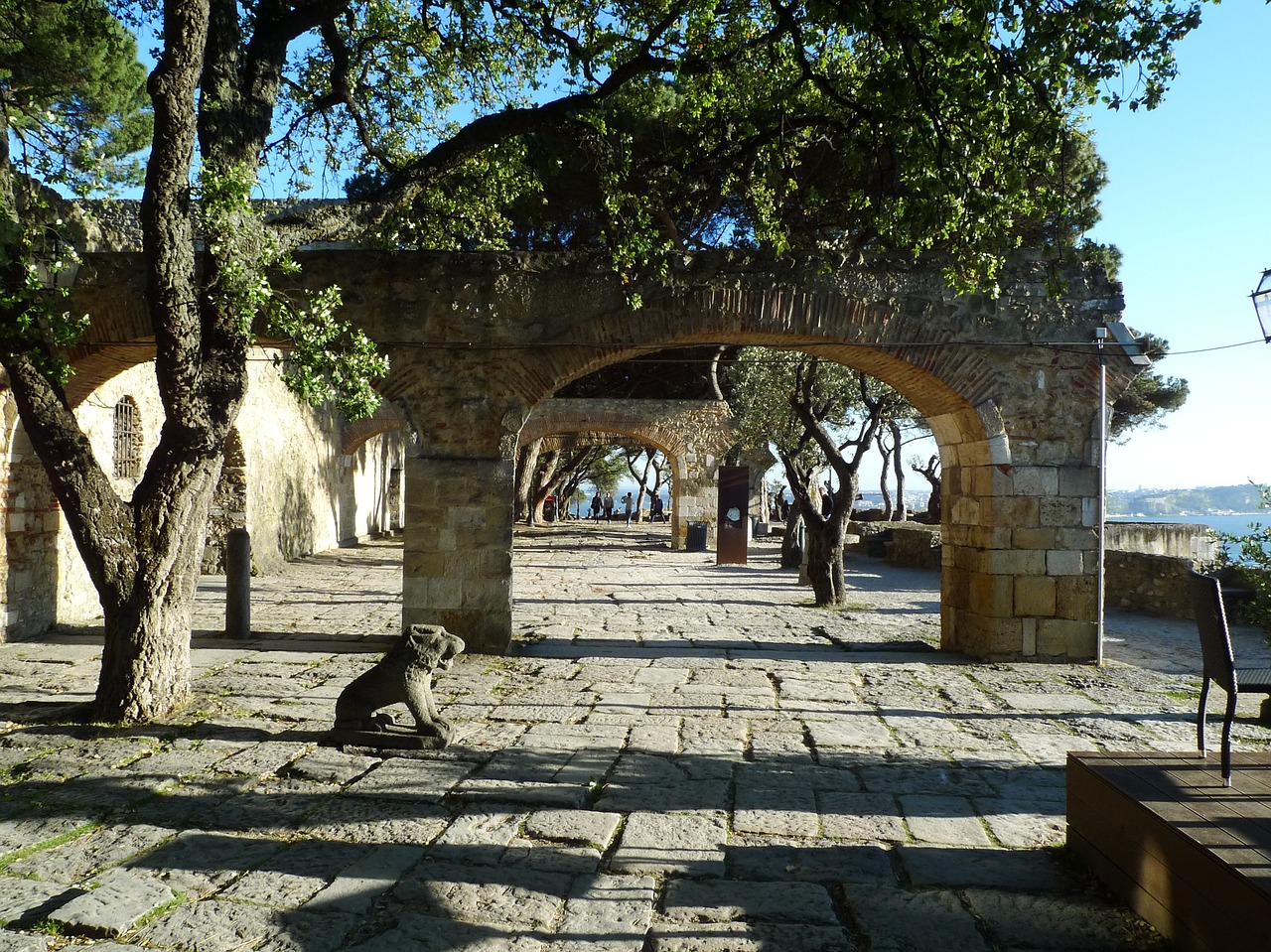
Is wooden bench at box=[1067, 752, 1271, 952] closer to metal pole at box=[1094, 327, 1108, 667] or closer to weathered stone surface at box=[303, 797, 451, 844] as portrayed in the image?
weathered stone surface at box=[303, 797, 451, 844]

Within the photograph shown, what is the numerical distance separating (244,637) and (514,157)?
16.6 ft

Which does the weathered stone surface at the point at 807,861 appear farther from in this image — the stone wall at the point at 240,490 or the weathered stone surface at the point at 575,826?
the stone wall at the point at 240,490

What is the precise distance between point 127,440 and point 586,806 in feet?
29.9

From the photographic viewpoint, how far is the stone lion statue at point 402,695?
492cm

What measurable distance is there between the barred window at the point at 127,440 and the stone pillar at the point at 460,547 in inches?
205

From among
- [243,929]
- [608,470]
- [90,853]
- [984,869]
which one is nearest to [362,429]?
[90,853]

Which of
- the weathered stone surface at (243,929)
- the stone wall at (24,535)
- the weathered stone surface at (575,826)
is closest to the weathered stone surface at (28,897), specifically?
the weathered stone surface at (243,929)

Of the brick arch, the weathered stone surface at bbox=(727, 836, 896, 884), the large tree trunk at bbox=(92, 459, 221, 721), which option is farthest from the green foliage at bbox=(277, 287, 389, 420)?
the brick arch

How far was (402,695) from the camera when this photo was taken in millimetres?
4949

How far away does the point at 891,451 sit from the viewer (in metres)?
31.4

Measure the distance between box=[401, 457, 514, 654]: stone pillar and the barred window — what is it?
5210mm

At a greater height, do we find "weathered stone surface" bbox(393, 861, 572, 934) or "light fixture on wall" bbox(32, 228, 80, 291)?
"light fixture on wall" bbox(32, 228, 80, 291)

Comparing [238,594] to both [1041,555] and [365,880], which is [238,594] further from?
[1041,555]

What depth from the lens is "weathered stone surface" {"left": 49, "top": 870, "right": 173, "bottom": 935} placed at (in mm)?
2873
